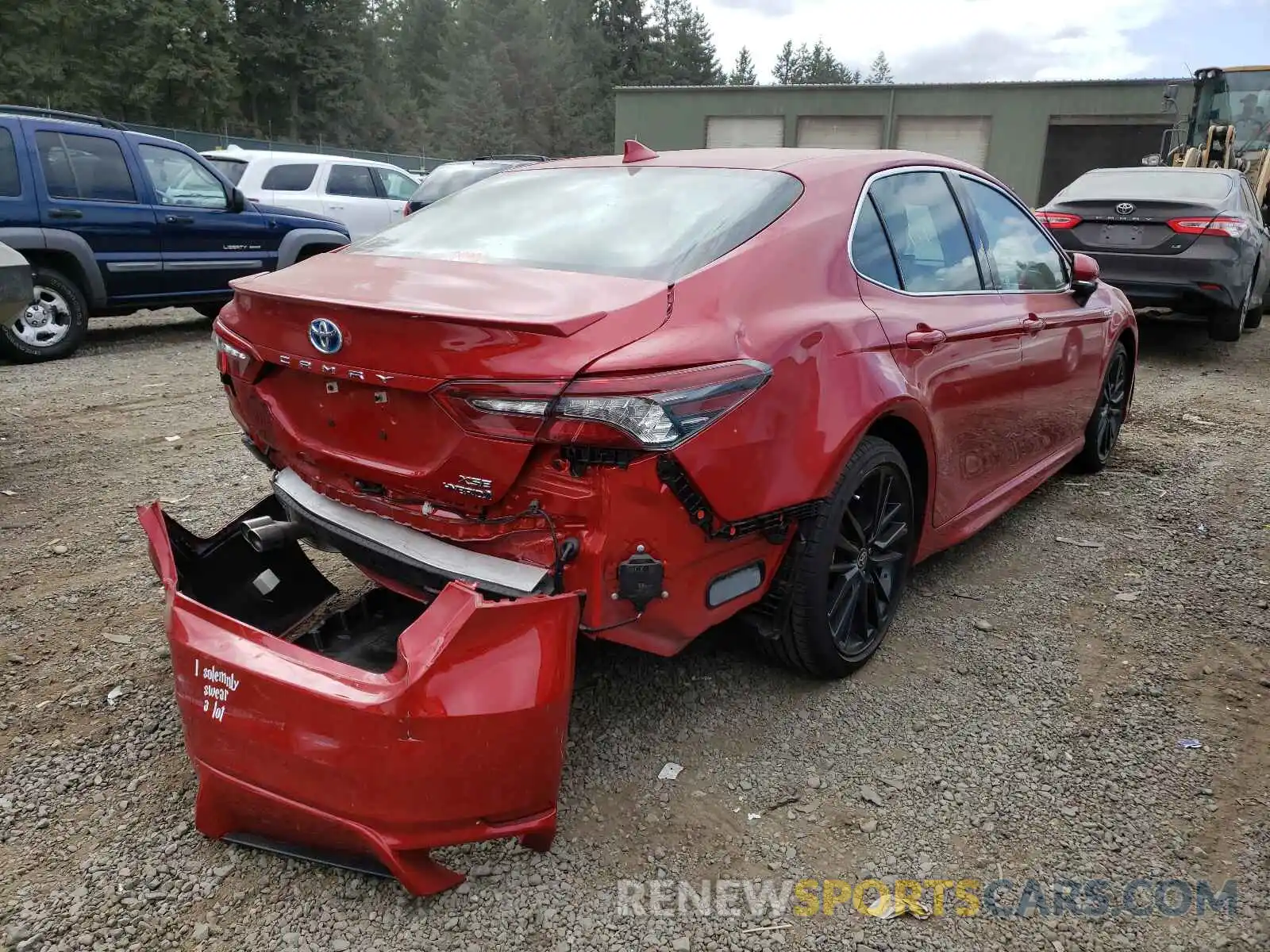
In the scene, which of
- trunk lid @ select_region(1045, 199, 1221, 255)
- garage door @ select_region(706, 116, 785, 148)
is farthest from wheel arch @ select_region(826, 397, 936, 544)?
garage door @ select_region(706, 116, 785, 148)

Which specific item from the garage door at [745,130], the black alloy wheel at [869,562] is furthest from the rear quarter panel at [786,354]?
the garage door at [745,130]

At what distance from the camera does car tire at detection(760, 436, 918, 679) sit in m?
2.66

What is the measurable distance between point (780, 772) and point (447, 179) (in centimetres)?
968

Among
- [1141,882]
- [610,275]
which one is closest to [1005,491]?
[1141,882]

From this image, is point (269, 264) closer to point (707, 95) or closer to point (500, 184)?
point (500, 184)

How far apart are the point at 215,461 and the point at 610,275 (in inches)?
137

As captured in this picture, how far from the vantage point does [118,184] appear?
8070 millimetres

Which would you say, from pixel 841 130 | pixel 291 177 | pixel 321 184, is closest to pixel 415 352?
pixel 291 177

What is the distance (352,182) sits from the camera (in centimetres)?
1232

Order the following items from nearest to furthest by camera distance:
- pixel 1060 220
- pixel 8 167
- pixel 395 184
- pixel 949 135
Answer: pixel 8 167 < pixel 1060 220 < pixel 395 184 < pixel 949 135

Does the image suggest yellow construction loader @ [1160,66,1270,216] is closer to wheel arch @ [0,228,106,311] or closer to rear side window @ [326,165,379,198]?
rear side window @ [326,165,379,198]

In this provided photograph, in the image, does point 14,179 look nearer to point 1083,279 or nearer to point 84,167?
point 84,167

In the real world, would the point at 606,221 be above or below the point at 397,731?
above

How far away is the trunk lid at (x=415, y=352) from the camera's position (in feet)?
6.97
